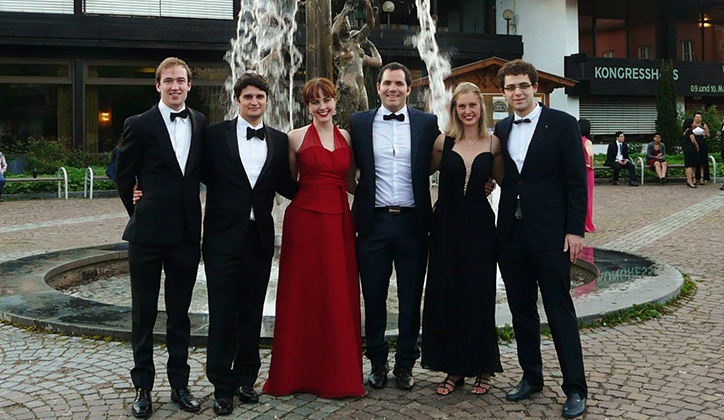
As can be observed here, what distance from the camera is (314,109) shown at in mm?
4316

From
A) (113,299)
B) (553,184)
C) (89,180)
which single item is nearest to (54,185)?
(89,180)

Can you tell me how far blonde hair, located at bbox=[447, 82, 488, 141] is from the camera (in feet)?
13.9

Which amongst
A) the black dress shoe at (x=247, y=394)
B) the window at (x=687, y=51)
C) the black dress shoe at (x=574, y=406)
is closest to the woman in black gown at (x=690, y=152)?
the window at (x=687, y=51)

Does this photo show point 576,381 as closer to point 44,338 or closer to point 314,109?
point 314,109

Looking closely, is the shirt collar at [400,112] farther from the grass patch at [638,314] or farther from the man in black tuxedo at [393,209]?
the grass patch at [638,314]

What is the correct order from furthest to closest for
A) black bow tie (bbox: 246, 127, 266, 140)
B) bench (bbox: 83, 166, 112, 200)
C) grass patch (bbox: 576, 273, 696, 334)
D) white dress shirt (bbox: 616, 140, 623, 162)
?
1. white dress shirt (bbox: 616, 140, 623, 162)
2. bench (bbox: 83, 166, 112, 200)
3. grass patch (bbox: 576, 273, 696, 334)
4. black bow tie (bbox: 246, 127, 266, 140)

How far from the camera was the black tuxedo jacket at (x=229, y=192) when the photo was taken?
159 inches

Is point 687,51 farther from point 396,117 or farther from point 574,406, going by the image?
point 574,406

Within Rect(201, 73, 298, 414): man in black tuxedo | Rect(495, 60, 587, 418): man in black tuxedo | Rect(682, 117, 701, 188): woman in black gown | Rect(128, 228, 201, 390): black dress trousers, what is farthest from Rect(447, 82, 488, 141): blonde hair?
Rect(682, 117, 701, 188): woman in black gown

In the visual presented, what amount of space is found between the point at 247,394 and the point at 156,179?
4.27ft

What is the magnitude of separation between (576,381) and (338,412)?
1.30 m

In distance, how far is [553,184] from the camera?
4.04 m

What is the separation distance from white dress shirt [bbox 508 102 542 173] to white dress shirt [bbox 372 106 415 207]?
0.61m

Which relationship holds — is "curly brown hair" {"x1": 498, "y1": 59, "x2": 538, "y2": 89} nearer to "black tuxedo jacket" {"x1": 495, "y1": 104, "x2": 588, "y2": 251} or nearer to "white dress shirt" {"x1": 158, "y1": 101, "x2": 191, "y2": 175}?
"black tuxedo jacket" {"x1": 495, "y1": 104, "x2": 588, "y2": 251}
